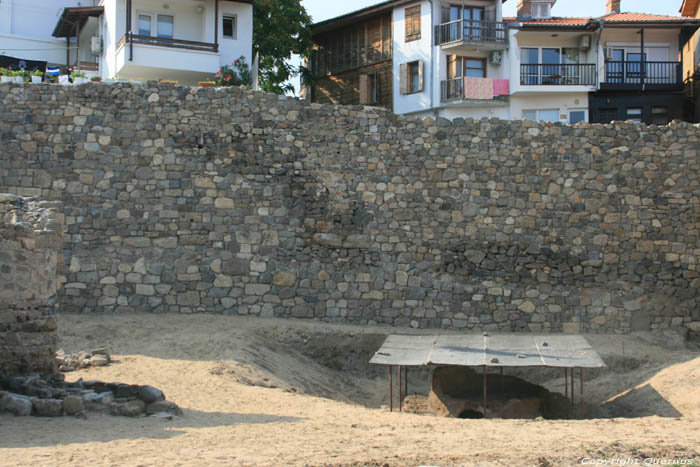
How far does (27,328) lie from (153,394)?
1.83 m

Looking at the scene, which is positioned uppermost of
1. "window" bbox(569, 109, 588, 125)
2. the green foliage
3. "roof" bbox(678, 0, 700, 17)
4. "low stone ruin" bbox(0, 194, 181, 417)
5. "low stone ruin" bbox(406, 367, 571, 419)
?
"roof" bbox(678, 0, 700, 17)

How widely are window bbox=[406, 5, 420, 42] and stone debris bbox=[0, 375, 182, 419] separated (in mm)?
22484

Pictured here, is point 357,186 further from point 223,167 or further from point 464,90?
point 464,90

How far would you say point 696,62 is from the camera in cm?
2941

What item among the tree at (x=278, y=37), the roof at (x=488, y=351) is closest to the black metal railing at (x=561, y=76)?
the tree at (x=278, y=37)

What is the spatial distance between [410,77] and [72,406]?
23.2 m

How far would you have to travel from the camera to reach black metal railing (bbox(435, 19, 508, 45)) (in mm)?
29594

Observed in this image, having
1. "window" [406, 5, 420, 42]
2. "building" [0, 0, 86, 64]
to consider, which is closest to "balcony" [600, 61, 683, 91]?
"window" [406, 5, 420, 42]

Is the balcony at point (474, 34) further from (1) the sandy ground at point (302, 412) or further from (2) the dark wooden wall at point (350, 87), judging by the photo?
(1) the sandy ground at point (302, 412)

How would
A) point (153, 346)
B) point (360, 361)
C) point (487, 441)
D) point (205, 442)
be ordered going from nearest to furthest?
point (205, 442) < point (487, 441) < point (153, 346) < point (360, 361)

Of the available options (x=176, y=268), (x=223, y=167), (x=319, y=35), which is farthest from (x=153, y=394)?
(x=319, y=35)

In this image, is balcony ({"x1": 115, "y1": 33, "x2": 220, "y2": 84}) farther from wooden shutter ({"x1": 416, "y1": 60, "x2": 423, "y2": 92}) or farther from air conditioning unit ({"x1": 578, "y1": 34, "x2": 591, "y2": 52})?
air conditioning unit ({"x1": 578, "y1": 34, "x2": 591, "y2": 52})

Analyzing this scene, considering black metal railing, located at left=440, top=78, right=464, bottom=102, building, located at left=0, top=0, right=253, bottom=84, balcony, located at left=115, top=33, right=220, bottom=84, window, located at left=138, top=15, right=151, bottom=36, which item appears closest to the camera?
balcony, located at left=115, top=33, right=220, bottom=84

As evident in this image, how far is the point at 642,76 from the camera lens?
96.1 feet
